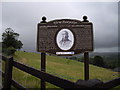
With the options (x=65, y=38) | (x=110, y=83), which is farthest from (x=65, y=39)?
(x=110, y=83)

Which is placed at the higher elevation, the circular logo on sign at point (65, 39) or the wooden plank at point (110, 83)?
the circular logo on sign at point (65, 39)

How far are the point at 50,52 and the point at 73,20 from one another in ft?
4.95

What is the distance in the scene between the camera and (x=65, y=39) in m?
Answer: 4.55

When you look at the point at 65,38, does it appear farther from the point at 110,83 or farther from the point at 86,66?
the point at 110,83

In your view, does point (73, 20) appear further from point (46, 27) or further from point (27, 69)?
point (27, 69)

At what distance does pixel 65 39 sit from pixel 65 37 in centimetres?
8

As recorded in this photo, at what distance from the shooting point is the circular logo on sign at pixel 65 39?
4527 mm

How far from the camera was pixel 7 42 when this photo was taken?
20219 mm

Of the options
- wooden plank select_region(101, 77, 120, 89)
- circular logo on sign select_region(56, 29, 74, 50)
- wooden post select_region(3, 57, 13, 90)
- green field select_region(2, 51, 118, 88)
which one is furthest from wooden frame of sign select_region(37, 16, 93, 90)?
wooden plank select_region(101, 77, 120, 89)

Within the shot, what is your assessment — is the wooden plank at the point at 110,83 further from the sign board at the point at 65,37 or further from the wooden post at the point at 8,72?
the wooden post at the point at 8,72

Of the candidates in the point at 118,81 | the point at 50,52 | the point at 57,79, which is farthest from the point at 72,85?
the point at 50,52

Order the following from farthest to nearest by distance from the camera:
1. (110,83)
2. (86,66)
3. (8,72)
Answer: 1. (86,66)
2. (8,72)
3. (110,83)

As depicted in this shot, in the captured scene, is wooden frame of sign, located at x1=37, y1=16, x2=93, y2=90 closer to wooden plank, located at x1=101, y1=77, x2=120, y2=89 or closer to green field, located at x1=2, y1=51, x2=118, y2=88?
green field, located at x1=2, y1=51, x2=118, y2=88

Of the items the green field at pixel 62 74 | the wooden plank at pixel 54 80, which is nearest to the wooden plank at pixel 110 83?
the wooden plank at pixel 54 80
